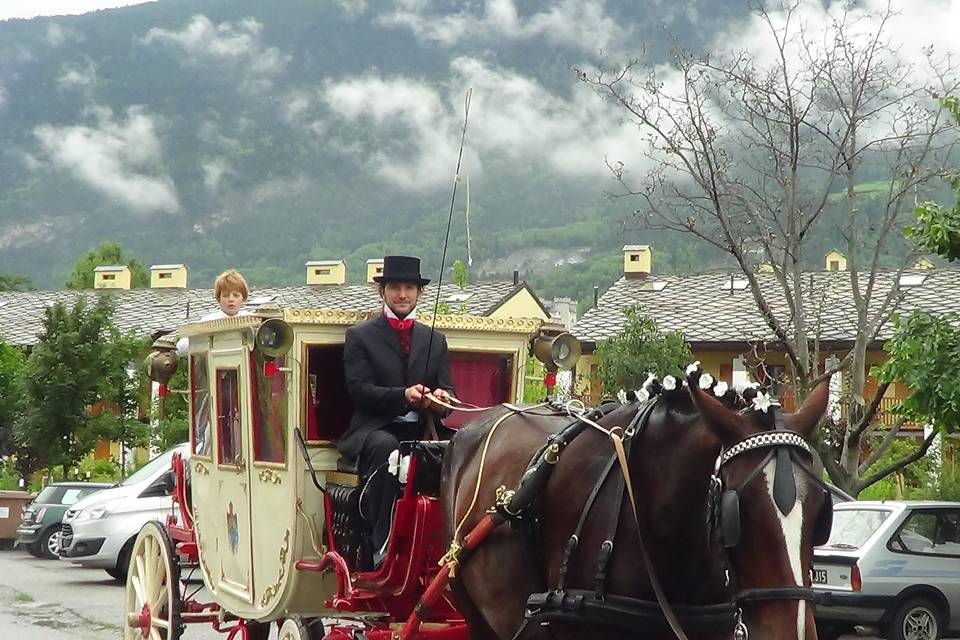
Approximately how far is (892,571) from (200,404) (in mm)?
7418

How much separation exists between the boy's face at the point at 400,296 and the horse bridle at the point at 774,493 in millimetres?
3218

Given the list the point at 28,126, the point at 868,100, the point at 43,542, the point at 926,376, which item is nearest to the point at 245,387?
the point at 926,376

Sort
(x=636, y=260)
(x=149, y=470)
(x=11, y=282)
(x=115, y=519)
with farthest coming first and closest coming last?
(x=11, y=282) < (x=636, y=260) < (x=149, y=470) < (x=115, y=519)

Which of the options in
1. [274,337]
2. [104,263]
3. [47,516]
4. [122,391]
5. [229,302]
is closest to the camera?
[274,337]

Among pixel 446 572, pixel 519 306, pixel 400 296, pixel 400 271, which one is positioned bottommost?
pixel 446 572

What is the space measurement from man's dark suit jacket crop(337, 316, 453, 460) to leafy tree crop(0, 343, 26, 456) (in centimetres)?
2621

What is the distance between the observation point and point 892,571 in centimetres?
1364

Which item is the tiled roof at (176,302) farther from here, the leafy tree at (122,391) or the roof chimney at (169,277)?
the leafy tree at (122,391)

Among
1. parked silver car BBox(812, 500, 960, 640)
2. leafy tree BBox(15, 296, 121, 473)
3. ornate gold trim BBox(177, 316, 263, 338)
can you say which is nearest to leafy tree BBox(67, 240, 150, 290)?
leafy tree BBox(15, 296, 121, 473)

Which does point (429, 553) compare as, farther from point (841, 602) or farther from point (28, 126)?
point (28, 126)

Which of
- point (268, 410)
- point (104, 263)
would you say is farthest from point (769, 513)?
point (104, 263)

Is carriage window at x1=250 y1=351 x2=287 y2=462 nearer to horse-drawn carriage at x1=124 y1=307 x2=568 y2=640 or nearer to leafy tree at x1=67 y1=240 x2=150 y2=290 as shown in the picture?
horse-drawn carriage at x1=124 y1=307 x2=568 y2=640

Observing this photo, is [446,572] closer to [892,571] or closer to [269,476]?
[269,476]

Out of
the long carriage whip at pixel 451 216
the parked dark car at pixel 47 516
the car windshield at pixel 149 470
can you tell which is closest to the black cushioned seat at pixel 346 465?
the long carriage whip at pixel 451 216
